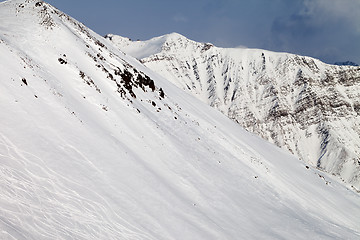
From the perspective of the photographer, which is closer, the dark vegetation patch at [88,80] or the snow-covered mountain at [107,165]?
the snow-covered mountain at [107,165]

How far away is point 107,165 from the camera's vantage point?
14.7 metres

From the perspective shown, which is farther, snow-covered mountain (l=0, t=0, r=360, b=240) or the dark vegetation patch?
the dark vegetation patch

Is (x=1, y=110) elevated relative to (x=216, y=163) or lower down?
lower down

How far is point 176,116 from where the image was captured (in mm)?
31438

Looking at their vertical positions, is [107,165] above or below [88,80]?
below

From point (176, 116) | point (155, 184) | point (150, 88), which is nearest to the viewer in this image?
point (155, 184)

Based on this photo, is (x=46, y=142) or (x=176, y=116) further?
(x=176, y=116)

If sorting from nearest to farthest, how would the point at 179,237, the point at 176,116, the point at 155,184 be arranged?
the point at 179,237 → the point at 155,184 → the point at 176,116

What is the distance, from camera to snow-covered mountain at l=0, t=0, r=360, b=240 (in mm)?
10375

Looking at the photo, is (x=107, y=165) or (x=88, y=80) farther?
(x=88, y=80)

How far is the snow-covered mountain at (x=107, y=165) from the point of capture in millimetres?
10375

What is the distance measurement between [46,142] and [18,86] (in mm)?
5156

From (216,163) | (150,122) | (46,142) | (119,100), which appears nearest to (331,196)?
(216,163)

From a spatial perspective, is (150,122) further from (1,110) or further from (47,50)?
(1,110)
